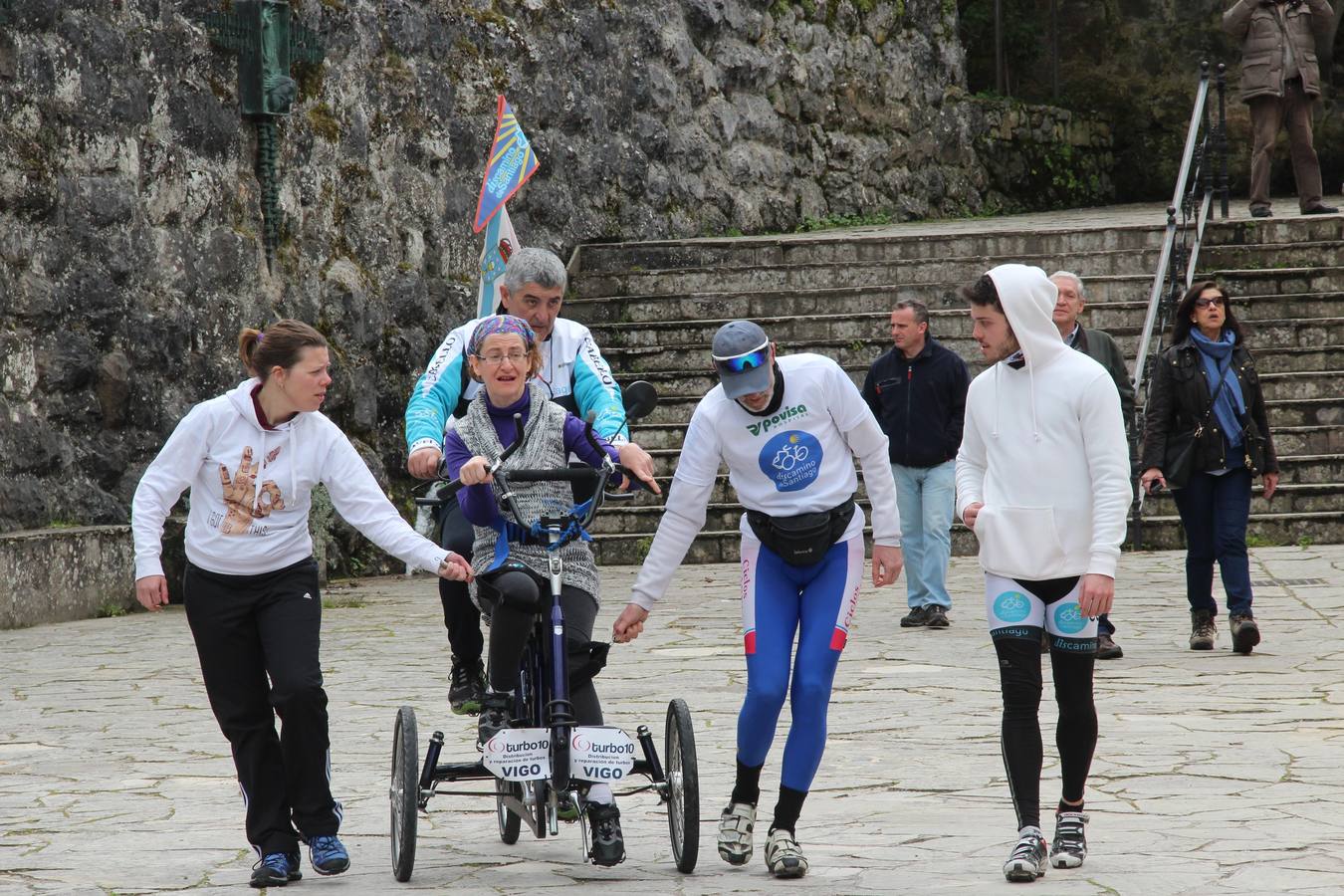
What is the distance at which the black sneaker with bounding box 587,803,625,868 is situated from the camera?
15.6 feet

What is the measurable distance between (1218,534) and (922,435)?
71.3 inches

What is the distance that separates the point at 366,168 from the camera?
13.0 meters

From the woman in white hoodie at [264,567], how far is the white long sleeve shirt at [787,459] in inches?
28.4

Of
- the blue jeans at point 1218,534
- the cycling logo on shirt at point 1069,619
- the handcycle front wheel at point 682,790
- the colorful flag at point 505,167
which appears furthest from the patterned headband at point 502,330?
the colorful flag at point 505,167

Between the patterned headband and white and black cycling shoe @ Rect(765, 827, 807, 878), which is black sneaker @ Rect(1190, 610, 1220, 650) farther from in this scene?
the patterned headband

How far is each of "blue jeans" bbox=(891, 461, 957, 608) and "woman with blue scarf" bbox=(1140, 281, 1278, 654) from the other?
1316 mm

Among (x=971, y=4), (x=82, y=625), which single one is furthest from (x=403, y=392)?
(x=971, y=4)

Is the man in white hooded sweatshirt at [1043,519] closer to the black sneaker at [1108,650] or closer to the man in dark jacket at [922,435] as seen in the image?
the black sneaker at [1108,650]

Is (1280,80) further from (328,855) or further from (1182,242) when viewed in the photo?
(328,855)

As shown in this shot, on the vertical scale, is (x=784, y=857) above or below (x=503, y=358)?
below

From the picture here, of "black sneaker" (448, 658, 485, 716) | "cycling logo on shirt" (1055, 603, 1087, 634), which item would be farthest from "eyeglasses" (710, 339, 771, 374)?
"black sneaker" (448, 658, 485, 716)

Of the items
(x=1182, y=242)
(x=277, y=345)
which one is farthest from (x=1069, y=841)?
(x=1182, y=242)

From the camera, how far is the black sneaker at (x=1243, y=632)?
8227mm

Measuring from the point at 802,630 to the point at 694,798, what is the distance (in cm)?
59
